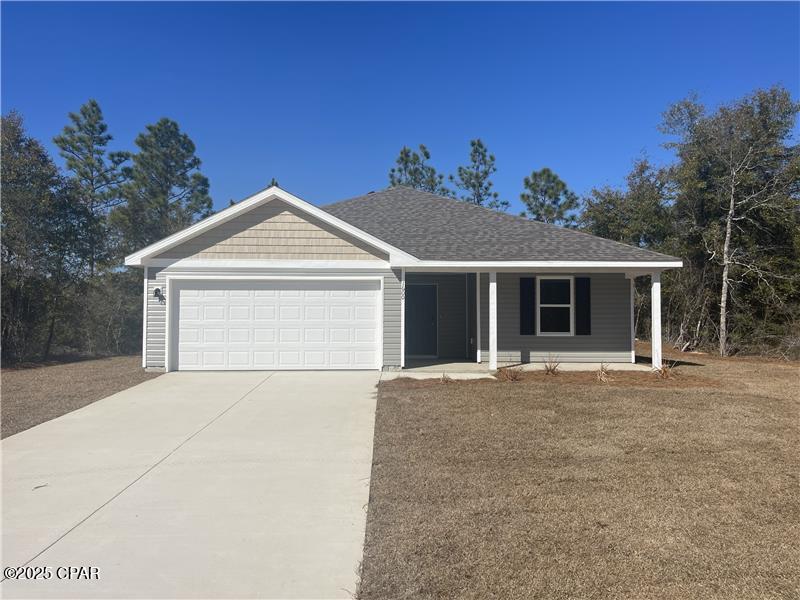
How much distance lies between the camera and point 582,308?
43.4 ft

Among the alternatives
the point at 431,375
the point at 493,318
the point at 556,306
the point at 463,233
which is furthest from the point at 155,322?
the point at 556,306

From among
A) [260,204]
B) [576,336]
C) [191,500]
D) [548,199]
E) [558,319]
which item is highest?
[548,199]

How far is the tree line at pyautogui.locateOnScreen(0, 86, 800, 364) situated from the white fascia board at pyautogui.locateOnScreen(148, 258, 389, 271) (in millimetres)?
6344

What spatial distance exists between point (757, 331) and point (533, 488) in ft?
52.4

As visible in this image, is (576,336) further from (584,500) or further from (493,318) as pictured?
(584,500)

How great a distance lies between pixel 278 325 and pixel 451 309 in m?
4.99

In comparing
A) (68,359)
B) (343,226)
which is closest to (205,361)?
(343,226)

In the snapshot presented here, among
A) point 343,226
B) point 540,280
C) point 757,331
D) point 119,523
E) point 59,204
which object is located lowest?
point 119,523

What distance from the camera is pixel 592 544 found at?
11.7ft

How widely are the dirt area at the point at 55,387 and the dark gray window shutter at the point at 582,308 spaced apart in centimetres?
1023

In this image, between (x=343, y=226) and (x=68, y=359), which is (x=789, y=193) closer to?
(x=343, y=226)

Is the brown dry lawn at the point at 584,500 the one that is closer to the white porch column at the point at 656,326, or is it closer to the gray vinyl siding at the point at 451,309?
the white porch column at the point at 656,326

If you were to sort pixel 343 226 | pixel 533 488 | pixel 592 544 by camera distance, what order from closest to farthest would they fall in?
1. pixel 592 544
2. pixel 533 488
3. pixel 343 226

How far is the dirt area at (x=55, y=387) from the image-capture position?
759cm
